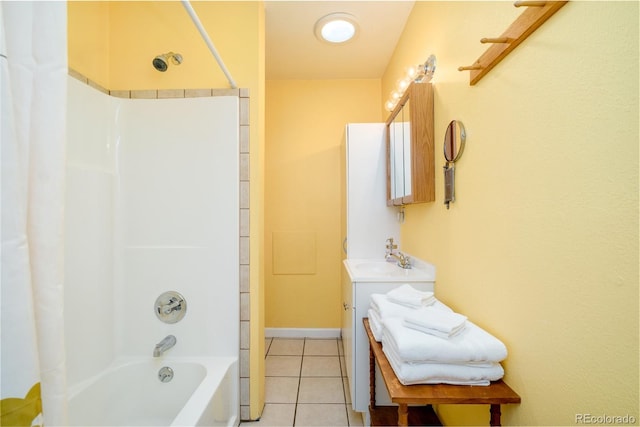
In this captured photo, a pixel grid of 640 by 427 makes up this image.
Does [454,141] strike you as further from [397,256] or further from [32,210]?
[32,210]

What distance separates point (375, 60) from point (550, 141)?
6.97ft

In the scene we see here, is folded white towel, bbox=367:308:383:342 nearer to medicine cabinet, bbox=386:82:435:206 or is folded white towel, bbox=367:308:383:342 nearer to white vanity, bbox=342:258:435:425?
white vanity, bbox=342:258:435:425

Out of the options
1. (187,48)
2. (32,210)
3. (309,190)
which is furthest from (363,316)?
(187,48)

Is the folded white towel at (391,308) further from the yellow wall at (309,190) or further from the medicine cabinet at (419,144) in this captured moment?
the yellow wall at (309,190)

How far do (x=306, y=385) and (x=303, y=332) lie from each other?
0.80 m

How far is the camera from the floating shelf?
0.73m

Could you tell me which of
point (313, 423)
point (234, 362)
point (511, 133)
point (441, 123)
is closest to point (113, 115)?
point (234, 362)

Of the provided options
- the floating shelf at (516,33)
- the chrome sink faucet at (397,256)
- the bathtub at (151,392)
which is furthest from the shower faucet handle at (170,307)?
the floating shelf at (516,33)

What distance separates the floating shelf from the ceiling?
1181mm

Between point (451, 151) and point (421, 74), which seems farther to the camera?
point (421, 74)

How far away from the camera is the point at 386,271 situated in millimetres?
1804

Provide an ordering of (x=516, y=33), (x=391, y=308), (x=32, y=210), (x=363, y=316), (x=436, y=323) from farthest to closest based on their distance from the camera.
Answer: (x=363, y=316) < (x=391, y=308) < (x=436, y=323) < (x=516, y=33) < (x=32, y=210)

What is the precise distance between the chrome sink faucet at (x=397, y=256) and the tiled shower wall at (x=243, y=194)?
1041 millimetres

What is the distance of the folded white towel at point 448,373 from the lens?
88 centimetres
